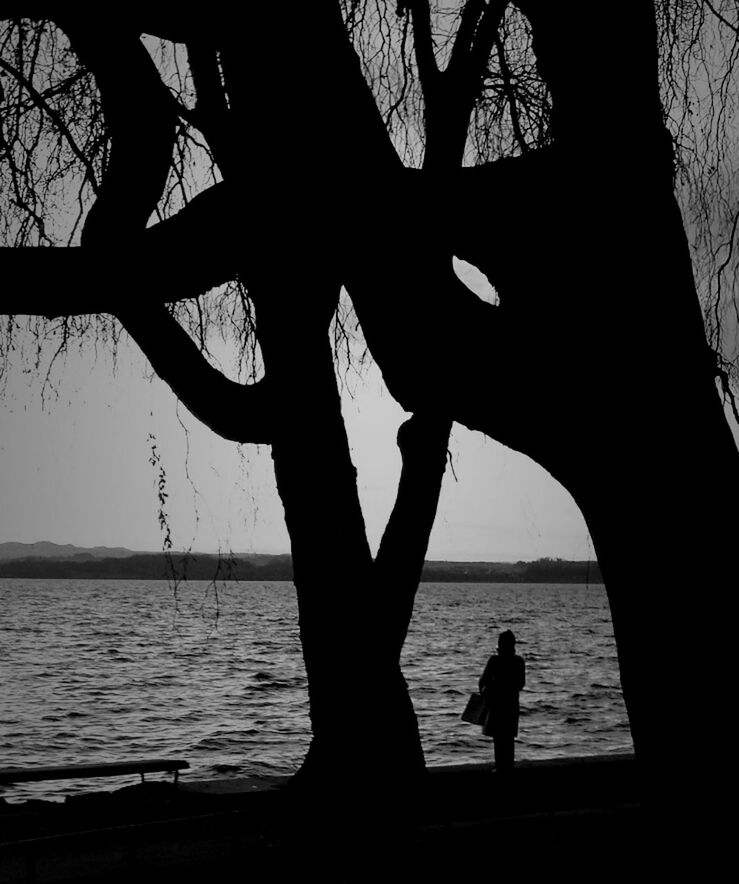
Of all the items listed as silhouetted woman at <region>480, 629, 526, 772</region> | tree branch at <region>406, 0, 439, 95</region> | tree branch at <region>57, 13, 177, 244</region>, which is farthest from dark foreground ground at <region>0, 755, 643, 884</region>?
tree branch at <region>406, 0, 439, 95</region>

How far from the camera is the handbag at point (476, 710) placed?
974cm

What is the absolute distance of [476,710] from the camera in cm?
982

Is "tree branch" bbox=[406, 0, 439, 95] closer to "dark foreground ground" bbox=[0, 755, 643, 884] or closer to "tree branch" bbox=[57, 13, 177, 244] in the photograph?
"tree branch" bbox=[57, 13, 177, 244]

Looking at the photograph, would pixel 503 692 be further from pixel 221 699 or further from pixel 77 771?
pixel 221 699

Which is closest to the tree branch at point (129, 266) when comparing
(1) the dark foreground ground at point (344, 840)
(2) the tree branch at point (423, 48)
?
(2) the tree branch at point (423, 48)

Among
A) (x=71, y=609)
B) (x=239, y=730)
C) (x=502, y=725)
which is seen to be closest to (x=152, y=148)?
(x=502, y=725)

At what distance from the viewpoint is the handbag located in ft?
32.0

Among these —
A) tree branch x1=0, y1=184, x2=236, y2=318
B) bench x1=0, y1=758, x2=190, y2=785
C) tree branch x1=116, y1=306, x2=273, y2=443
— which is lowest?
bench x1=0, y1=758, x2=190, y2=785

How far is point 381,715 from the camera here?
5359mm

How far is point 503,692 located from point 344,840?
472 cm

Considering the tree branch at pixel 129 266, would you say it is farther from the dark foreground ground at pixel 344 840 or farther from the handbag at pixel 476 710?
the handbag at pixel 476 710

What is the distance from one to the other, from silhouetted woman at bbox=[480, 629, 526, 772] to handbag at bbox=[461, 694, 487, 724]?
46 millimetres

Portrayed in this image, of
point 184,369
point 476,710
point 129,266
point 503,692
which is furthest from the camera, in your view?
point 476,710

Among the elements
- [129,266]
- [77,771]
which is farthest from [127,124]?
[77,771]
